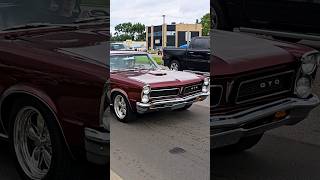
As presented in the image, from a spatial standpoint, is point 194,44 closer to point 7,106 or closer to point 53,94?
point 53,94

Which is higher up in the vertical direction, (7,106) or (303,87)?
(303,87)

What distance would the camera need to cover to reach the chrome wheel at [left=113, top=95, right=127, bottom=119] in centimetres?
200

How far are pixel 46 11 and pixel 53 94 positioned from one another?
0.46 metres

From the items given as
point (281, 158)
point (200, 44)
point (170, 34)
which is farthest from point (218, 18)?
point (281, 158)

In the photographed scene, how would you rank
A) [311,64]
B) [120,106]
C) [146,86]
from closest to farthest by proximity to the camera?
[311,64] < [146,86] < [120,106]

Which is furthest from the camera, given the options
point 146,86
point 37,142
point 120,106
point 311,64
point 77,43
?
point 37,142

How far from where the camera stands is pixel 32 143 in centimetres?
287

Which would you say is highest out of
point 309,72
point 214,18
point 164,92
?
point 214,18

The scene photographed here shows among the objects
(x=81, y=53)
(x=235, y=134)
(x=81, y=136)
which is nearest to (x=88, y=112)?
(x=81, y=136)

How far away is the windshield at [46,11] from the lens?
2.08 m

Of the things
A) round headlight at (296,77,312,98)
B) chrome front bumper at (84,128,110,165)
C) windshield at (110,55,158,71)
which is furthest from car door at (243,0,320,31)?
chrome front bumper at (84,128,110,165)

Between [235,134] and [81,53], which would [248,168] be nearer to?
[235,134]

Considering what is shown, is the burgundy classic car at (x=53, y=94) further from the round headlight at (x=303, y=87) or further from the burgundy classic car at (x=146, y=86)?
the round headlight at (x=303, y=87)

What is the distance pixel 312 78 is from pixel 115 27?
2.93 feet
